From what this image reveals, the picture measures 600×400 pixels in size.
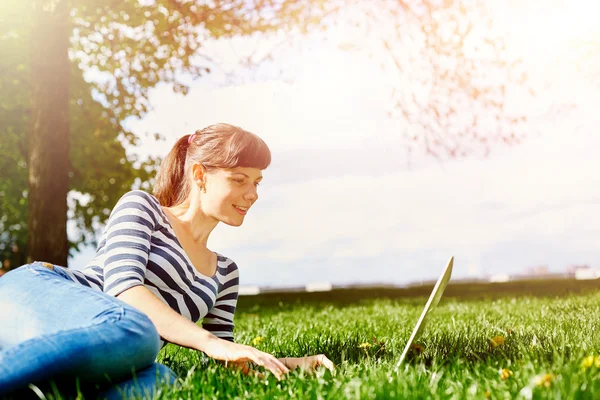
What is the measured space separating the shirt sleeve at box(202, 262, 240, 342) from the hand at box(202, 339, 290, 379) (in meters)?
1.08

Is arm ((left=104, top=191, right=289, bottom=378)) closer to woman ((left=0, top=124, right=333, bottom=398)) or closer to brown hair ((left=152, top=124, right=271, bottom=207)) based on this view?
woman ((left=0, top=124, right=333, bottom=398))

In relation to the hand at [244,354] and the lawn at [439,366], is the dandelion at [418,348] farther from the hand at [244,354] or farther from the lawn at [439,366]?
the hand at [244,354]

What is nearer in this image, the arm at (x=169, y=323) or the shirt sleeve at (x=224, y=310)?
the arm at (x=169, y=323)

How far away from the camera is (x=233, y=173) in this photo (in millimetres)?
3584

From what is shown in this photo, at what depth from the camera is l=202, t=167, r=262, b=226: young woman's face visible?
3590mm

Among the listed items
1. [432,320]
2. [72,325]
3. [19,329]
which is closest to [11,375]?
[72,325]

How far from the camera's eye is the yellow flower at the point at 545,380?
2.33 m

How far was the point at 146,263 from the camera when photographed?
10.8 ft

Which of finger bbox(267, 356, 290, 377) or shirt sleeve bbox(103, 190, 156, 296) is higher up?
shirt sleeve bbox(103, 190, 156, 296)

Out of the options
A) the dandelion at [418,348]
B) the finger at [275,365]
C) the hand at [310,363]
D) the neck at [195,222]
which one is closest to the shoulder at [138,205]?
the neck at [195,222]

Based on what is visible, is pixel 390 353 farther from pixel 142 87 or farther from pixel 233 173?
pixel 142 87

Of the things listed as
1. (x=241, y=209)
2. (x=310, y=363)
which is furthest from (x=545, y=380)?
(x=241, y=209)

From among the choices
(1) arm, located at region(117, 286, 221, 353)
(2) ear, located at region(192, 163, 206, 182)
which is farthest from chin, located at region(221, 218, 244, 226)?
(1) arm, located at region(117, 286, 221, 353)

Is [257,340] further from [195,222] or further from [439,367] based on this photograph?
[439,367]
